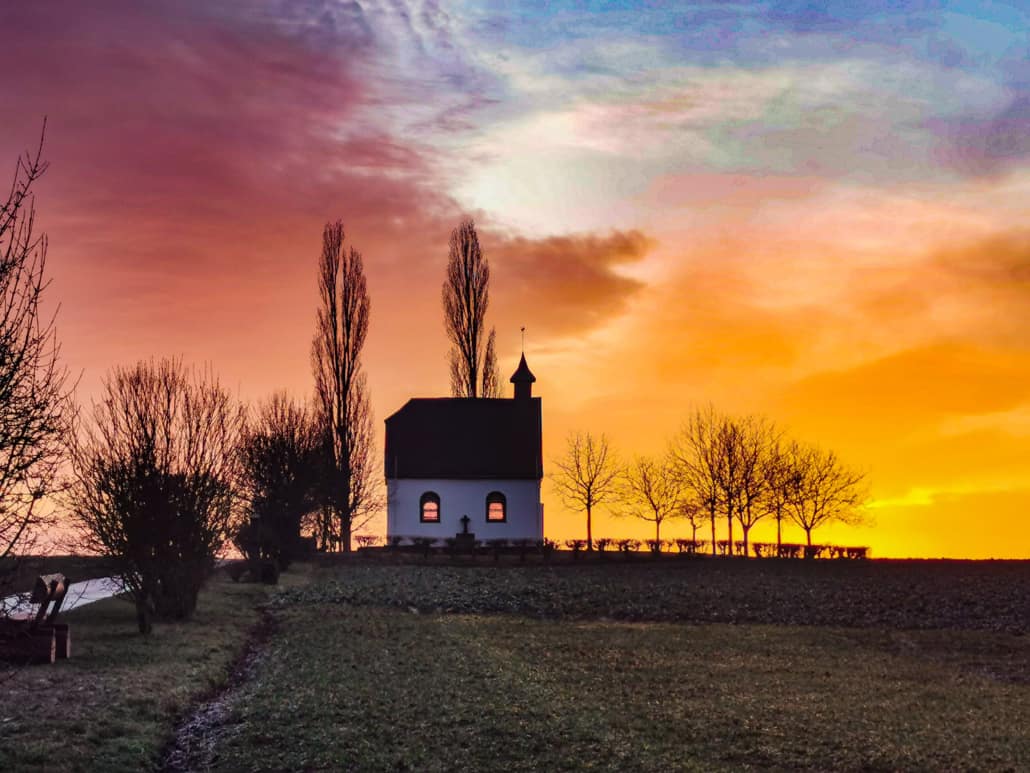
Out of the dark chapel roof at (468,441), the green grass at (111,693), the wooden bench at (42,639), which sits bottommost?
the green grass at (111,693)

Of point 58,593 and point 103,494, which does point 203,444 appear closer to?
point 103,494

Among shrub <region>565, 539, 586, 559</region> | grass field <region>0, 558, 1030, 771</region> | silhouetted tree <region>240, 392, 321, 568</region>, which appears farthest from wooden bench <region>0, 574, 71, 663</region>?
shrub <region>565, 539, 586, 559</region>

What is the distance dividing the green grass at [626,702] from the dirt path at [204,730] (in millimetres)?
253

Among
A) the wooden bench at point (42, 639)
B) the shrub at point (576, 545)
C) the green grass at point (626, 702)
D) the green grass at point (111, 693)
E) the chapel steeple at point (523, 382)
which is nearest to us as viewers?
the green grass at point (111, 693)

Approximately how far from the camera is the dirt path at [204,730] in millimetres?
14797

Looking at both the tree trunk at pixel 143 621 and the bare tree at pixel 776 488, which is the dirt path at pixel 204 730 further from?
the bare tree at pixel 776 488

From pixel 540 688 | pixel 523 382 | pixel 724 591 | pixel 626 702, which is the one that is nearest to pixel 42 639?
pixel 540 688

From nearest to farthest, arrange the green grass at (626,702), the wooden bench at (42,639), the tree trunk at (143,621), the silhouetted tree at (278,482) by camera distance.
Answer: the green grass at (626,702) → the wooden bench at (42,639) → the tree trunk at (143,621) → the silhouetted tree at (278,482)

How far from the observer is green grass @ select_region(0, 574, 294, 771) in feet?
47.7

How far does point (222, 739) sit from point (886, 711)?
11008mm

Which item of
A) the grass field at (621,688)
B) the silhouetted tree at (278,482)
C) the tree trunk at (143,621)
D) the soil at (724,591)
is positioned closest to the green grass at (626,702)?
the grass field at (621,688)

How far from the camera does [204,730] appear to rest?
16516mm

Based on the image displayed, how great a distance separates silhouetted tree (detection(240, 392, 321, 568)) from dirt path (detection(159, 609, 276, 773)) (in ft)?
83.3

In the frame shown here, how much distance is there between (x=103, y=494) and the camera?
27.2 m
